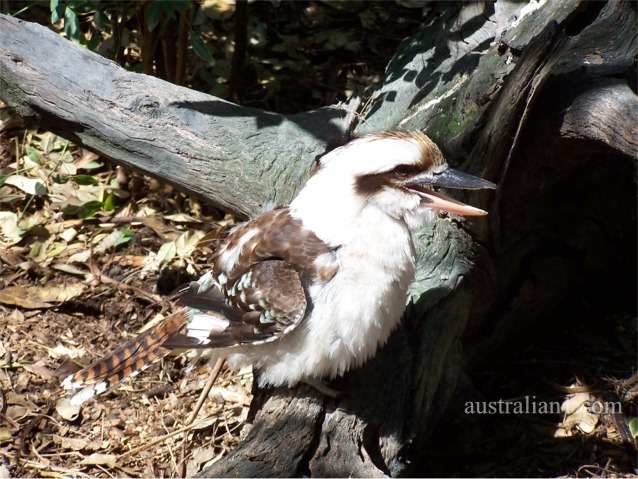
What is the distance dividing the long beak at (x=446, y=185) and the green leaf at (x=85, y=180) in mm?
2439

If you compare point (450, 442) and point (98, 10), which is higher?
point (98, 10)

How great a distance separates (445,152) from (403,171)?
593 millimetres

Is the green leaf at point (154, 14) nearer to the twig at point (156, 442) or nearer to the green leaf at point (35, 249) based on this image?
the green leaf at point (35, 249)

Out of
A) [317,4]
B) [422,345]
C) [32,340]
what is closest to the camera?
[422,345]

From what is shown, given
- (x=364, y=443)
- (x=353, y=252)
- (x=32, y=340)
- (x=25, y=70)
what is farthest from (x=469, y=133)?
(x=32, y=340)

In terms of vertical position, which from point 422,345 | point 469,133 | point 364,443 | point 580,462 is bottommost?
point 580,462

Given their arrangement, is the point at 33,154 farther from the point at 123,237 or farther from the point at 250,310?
the point at 250,310

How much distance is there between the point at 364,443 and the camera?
3.14m

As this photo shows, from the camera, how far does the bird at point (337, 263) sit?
2.97 meters

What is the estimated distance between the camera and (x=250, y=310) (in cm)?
309

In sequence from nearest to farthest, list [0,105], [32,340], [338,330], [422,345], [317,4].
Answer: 1. [338,330]
2. [422,345]
3. [32,340]
4. [0,105]
5. [317,4]

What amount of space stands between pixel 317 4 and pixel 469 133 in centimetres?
293

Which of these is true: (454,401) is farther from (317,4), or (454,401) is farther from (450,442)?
(317,4)

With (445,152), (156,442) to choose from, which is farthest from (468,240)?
(156,442)
